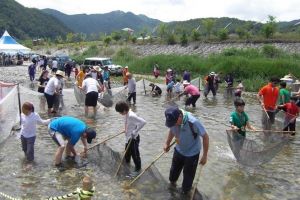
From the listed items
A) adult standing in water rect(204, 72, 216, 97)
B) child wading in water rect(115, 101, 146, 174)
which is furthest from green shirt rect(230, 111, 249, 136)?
adult standing in water rect(204, 72, 216, 97)

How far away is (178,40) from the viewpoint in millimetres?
45938

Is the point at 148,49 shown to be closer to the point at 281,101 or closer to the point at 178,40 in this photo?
the point at 178,40

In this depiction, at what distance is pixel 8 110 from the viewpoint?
1083 centimetres

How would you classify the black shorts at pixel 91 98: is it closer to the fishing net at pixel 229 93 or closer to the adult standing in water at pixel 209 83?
the adult standing in water at pixel 209 83

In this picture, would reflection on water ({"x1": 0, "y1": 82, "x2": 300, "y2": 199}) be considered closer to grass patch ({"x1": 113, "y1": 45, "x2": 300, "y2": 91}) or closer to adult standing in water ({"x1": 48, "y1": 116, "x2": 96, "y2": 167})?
adult standing in water ({"x1": 48, "y1": 116, "x2": 96, "y2": 167})

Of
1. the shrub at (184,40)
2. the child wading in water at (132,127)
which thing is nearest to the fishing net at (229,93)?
the child wading in water at (132,127)

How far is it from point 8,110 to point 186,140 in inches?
233

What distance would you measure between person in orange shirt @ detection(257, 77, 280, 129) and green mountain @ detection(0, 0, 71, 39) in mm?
125910

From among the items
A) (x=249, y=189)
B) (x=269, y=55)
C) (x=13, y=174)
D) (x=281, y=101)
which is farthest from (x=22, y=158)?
(x=269, y=55)

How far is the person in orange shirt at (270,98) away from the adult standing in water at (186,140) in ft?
17.3

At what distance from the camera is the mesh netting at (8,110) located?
10.4 metres

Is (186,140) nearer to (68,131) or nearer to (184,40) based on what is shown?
(68,131)

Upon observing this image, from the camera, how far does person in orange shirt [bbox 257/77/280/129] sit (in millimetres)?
11625

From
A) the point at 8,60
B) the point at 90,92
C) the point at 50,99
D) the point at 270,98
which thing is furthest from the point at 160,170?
the point at 8,60
